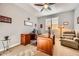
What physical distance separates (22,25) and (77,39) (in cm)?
133

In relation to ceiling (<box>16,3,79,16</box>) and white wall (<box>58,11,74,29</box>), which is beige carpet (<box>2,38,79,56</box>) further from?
ceiling (<box>16,3,79,16</box>)

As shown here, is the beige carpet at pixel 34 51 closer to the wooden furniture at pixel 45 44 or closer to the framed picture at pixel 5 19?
the wooden furniture at pixel 45 44

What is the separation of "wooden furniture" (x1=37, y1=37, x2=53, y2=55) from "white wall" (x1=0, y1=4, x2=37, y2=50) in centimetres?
38

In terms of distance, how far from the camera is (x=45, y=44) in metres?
2.29

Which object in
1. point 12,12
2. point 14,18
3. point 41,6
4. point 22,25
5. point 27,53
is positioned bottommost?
point 27,53


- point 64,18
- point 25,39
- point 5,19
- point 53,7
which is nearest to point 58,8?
point 53,7

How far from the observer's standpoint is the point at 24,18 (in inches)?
87.8

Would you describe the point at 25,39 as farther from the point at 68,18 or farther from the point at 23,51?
the point at 68,18

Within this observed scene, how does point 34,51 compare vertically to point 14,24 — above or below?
below

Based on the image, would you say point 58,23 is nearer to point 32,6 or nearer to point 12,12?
point 32,6

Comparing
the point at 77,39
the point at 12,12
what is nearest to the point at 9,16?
the point at 12,12

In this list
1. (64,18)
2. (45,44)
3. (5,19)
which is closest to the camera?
(5,19)

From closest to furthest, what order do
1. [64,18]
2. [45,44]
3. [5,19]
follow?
[5,19] < [64,18] < [45,44]

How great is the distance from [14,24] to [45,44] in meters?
0.90
